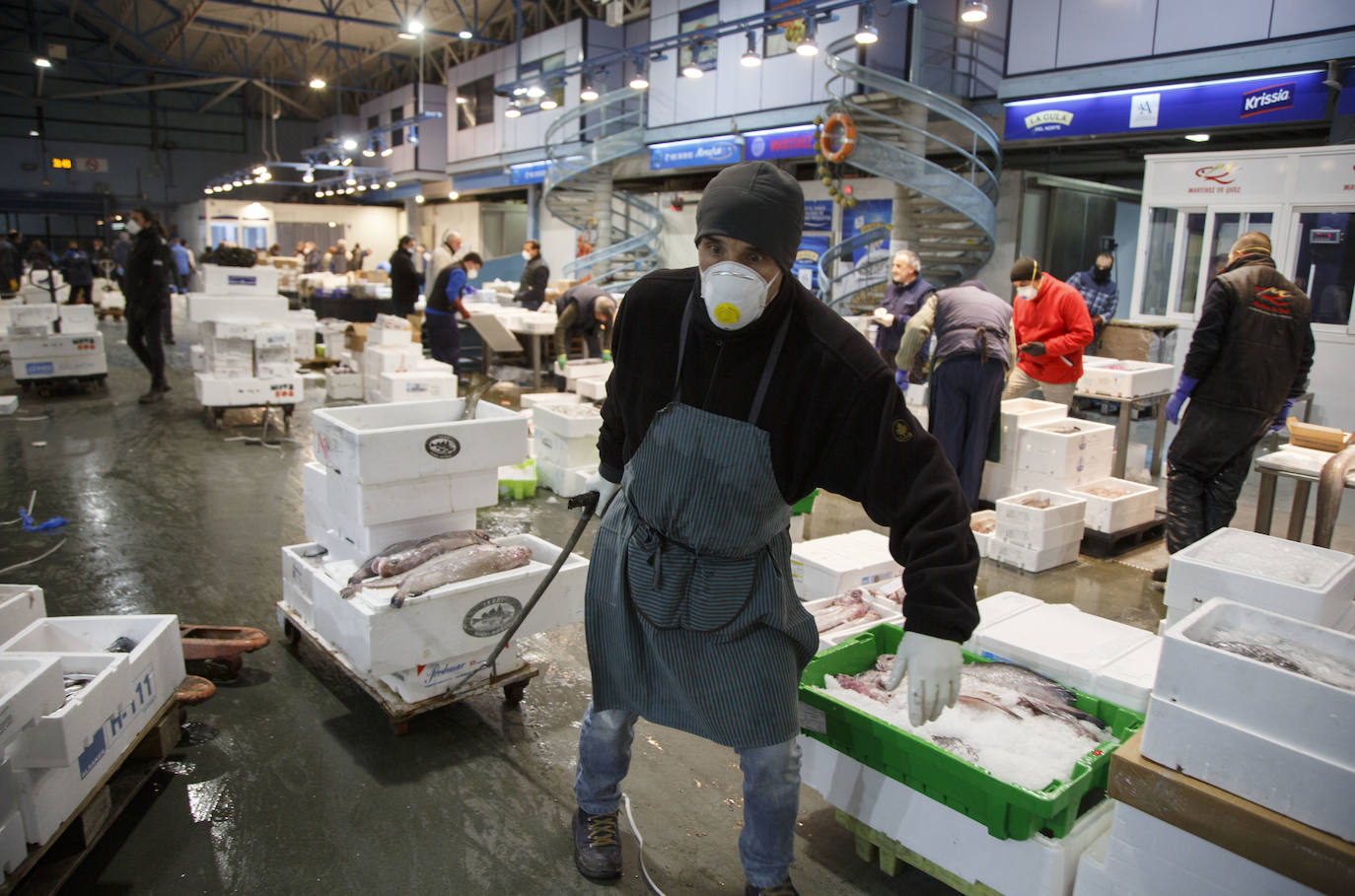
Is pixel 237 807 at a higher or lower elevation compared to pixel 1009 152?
lower

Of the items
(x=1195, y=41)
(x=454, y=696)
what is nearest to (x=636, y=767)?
(x=454, y=696)

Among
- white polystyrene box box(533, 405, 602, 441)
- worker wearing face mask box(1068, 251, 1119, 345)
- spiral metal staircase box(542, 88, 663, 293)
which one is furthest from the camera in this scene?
spiral metal staircase box(542, 88, 663, 293)

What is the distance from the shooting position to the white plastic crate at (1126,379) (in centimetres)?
671

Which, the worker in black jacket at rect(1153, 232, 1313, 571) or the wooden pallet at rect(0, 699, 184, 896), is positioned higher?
the worker in black jacket at rect(1153, 232, 1313, 571)

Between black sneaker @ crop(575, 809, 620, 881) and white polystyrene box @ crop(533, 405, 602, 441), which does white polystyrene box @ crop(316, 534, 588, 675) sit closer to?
black sneaker @ crop(575, 809, 620, 881)

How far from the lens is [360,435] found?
3.17m

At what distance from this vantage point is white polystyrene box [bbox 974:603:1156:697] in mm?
2695

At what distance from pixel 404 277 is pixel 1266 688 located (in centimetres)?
1032

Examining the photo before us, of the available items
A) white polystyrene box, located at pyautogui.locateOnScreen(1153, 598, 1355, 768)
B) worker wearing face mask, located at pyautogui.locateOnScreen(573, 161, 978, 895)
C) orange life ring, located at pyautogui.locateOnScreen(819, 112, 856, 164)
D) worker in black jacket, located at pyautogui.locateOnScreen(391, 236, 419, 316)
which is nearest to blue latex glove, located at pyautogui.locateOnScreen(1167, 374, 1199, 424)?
white polystyrene box, located at pyautogui.locateOnScreen(1153, 598, 1355, 768)

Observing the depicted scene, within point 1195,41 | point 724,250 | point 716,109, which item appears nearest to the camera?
point 724,250

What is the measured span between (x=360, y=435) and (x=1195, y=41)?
1075cm

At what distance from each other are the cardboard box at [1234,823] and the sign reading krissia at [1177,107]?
9875 millimetres

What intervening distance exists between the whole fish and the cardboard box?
2157 millimetres

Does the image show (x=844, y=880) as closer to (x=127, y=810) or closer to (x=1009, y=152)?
(x=127, y=810)
